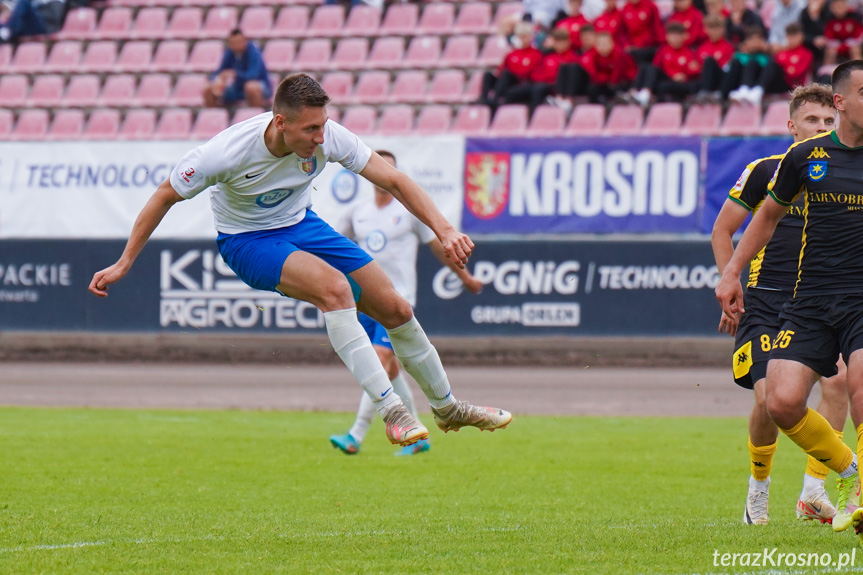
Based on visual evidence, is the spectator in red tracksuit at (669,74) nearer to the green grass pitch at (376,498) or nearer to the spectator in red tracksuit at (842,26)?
the spectator in red tracksuit at (842,26)

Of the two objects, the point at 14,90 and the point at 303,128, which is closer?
the point at 303,128

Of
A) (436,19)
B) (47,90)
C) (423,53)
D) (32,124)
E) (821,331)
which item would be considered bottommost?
(32,124)

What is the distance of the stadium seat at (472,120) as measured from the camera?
1978 centimetres

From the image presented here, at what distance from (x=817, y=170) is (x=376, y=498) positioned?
3741mm

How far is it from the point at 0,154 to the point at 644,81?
1063 centimetres

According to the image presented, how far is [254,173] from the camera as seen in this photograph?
22.2ft

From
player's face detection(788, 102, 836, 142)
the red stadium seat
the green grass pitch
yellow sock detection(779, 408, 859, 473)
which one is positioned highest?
player's face detection(788, 102, 836, 142)

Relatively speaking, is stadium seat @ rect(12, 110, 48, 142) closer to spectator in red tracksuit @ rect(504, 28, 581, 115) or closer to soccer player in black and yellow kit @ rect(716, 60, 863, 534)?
spectator in red tracksuit @ rect(504, 28, 581, 115)

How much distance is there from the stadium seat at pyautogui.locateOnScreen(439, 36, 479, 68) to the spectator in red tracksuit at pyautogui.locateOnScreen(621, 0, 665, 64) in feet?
10.3

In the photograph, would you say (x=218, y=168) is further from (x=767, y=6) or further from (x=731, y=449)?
(x=767, y=6)

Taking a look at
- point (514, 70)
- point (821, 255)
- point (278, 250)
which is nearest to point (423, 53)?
point (514, 70)

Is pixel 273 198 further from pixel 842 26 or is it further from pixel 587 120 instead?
pixel 842 26

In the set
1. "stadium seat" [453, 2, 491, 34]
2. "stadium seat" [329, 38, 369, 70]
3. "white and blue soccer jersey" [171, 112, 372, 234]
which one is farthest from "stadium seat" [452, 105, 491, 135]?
"white and blue soccer jersey" [171, 112, 372, 234]

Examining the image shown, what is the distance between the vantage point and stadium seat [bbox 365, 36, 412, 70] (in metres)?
22.2
